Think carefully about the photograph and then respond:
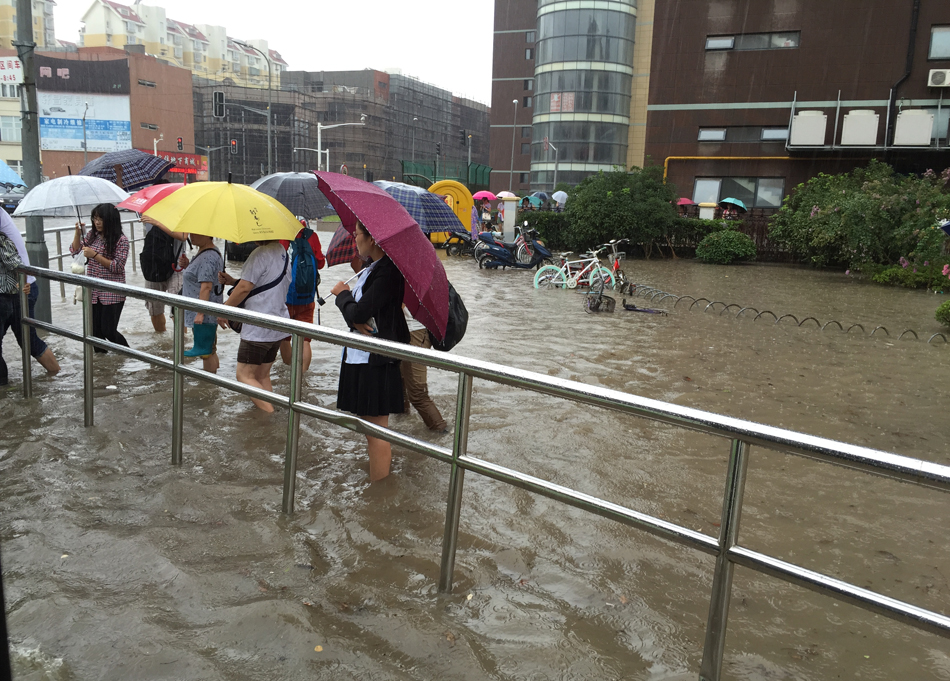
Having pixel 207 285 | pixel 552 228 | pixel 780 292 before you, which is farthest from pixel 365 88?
pixel 207 285

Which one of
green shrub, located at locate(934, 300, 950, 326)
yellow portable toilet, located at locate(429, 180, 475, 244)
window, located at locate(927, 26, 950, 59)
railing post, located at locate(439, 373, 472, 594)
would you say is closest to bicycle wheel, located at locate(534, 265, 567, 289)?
yellow portable toilet, located at locate(429, 180, 475, 244)

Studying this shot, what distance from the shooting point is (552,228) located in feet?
90.6

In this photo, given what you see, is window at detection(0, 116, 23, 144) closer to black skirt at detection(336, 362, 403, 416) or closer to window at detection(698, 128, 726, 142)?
window at detection(698, 128, 726, 142)

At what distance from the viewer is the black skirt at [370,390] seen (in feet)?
13.1

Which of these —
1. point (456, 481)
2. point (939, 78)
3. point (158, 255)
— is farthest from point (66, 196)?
point (939, 78)

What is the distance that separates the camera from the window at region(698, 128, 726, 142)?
33719mm

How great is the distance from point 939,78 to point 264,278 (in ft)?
105

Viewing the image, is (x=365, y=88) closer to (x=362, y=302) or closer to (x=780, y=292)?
(x=780, y=292)

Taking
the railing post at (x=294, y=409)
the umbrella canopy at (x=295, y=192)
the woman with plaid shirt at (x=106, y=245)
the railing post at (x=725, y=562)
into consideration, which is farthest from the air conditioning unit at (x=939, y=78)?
the railing post at (x=725, y=562)

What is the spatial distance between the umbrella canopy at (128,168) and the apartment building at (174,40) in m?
104

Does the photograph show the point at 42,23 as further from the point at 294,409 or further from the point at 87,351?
the point at 294,409

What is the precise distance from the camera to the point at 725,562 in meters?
2.24

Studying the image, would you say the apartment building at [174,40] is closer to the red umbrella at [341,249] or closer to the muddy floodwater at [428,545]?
the red umbrella at [341,249]

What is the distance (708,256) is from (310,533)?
884 inches
